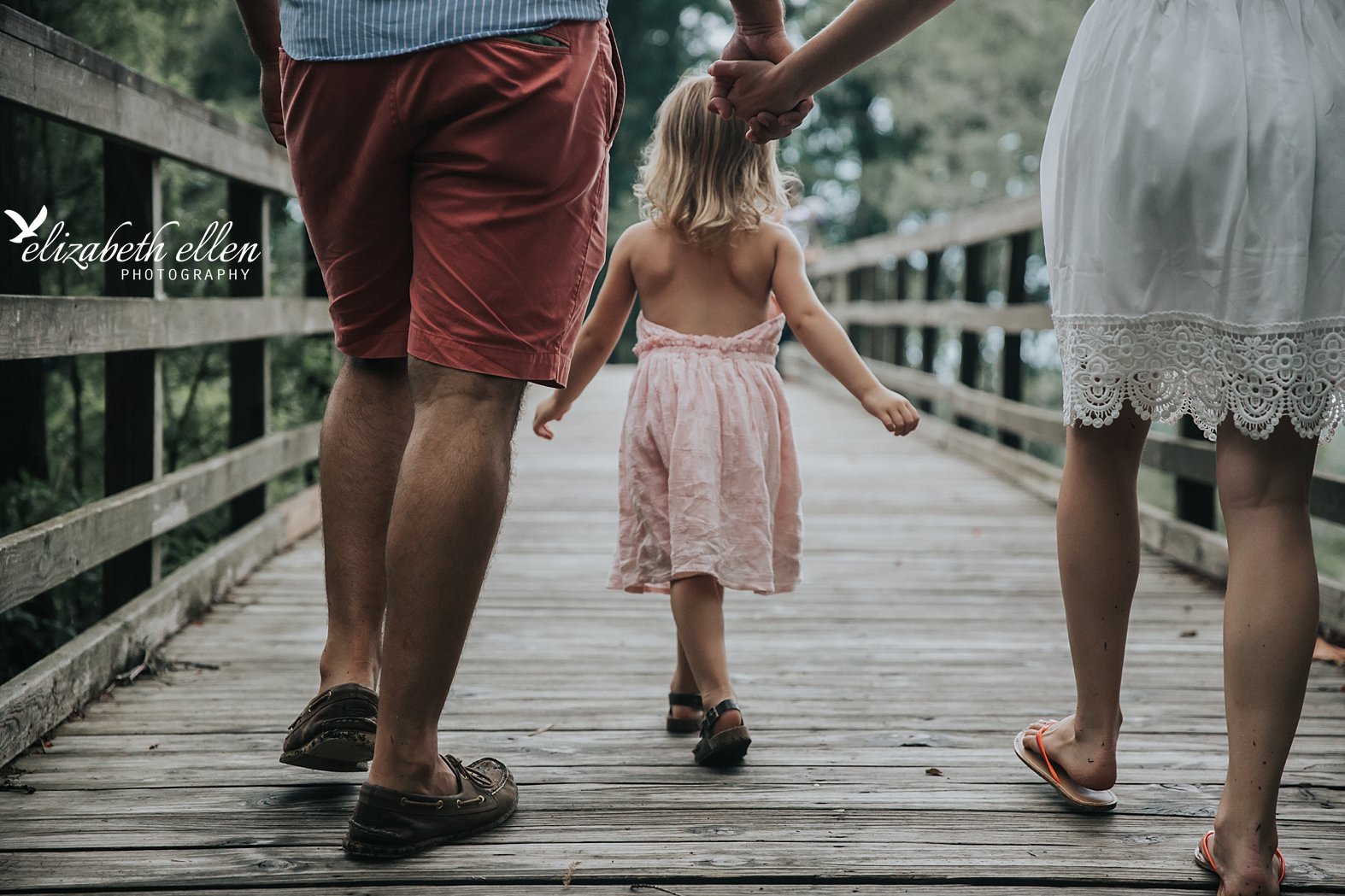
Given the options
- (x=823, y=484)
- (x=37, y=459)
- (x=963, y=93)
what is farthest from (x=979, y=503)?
(x=963, y=93)

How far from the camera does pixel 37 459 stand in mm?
3395

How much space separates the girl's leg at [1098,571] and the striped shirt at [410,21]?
2.95 ft

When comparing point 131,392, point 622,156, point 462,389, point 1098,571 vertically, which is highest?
point 622,156

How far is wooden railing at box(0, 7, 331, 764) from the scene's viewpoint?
204 cm

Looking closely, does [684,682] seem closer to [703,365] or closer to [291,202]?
[703,365]

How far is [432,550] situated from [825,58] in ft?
2.87

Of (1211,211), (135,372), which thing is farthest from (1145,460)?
(135,372)

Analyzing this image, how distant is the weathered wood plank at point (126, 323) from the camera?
2016 millimetres

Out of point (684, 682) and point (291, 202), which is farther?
point (291, 202)

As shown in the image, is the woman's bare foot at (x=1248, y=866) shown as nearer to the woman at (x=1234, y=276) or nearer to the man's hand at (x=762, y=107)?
the woman at (x=1234, y=276)

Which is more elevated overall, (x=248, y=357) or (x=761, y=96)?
(x=761, y=96)

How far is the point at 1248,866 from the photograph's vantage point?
4.96 feet

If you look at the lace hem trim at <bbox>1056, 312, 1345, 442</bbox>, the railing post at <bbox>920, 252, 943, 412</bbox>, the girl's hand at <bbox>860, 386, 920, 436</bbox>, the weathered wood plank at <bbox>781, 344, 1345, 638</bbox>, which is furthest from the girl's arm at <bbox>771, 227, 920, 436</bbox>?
the railing post at <bbox>920, 252, 943, 412</bbox>

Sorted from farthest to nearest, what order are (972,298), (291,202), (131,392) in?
(972,298), (291,202), (131,392)
